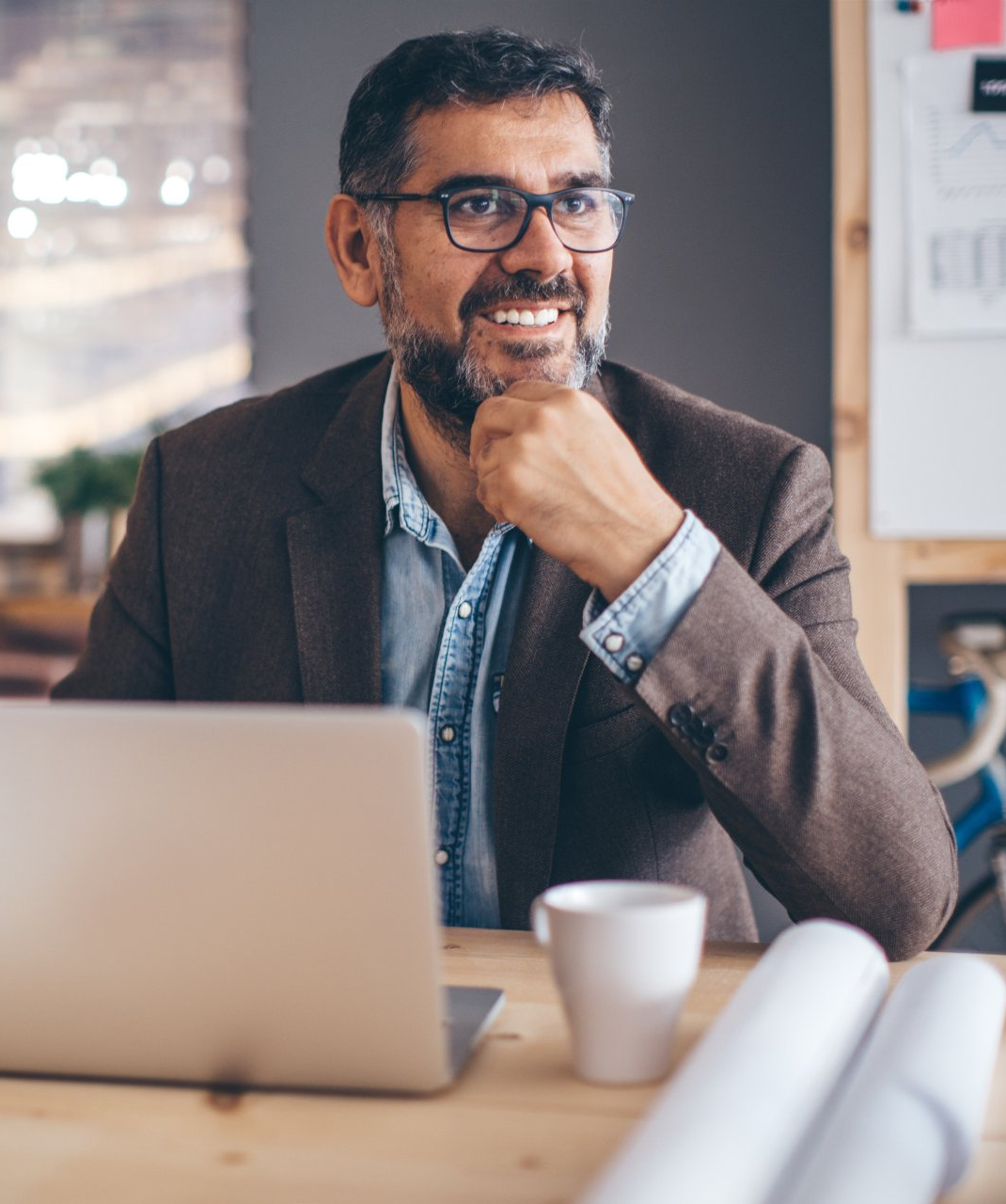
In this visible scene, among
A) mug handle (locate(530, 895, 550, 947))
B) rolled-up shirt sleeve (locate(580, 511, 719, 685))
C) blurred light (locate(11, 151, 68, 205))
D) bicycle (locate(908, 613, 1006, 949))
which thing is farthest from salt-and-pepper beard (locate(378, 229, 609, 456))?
blurred light (locate(11, 151, 68, 205))

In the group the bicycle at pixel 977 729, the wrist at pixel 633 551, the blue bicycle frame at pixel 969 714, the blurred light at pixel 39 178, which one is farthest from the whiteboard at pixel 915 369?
the blurred light at pixel 39 178

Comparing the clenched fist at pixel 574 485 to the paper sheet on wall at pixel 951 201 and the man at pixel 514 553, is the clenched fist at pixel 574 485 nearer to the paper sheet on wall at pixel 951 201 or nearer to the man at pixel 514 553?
the man at pixel 514 553

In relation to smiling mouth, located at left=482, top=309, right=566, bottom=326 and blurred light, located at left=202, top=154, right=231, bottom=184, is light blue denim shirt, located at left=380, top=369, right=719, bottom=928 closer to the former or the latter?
smiling mouth, located at left=482, top=309, right=566, bottom=326

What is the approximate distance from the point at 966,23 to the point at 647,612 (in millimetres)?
1355

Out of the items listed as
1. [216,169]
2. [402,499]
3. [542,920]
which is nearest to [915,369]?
[402,499]

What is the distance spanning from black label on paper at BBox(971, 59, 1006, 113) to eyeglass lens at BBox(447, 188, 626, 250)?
32.3 inches

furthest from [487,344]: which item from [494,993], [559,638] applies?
[494,993]

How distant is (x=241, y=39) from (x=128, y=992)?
10.2 feet

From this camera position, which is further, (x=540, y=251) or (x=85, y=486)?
(x=85, y=486)

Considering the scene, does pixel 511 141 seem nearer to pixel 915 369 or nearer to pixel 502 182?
pixel 502 182

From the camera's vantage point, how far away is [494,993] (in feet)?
2.59

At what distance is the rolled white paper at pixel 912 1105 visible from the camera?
0.46 m

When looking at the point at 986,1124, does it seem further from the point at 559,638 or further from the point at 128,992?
the point at 559,638

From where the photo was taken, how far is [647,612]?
1.02 m
